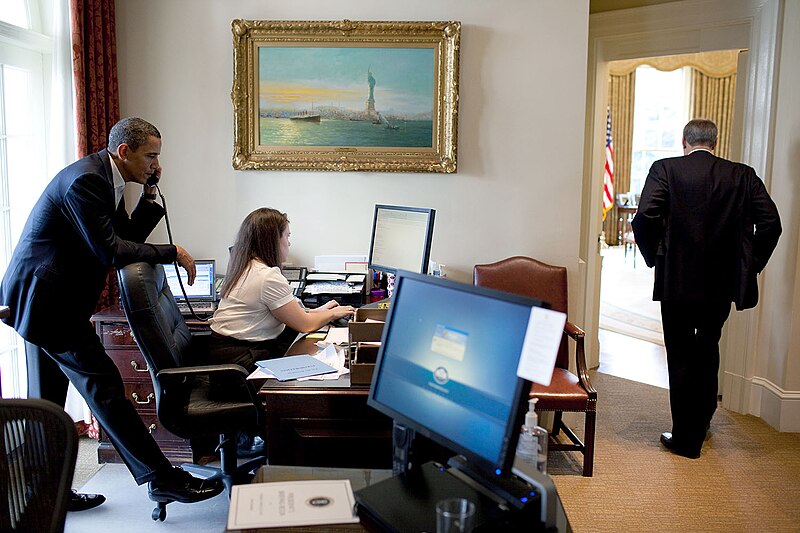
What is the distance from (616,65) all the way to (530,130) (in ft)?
22.2

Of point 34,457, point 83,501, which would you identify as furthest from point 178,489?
point 34,457

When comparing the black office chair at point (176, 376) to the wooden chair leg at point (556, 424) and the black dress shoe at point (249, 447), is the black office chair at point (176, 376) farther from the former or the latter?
the wooden chair leg at point (556, 424)

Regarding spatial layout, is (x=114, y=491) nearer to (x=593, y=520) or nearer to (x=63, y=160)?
(x=63, y=160)

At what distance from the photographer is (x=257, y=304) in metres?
3.14

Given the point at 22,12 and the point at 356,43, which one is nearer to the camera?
the point at 22,12

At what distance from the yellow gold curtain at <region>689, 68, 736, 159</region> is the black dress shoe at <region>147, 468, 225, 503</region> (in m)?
10.5

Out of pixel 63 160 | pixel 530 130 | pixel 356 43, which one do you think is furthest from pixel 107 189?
pixel 530 130

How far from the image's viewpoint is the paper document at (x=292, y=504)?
156 cm

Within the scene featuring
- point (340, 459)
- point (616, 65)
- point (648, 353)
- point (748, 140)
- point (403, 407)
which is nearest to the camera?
point (403, 407)

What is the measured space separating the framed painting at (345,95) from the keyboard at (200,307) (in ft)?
2.61

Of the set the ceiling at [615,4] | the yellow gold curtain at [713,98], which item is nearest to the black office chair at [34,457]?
the ceiling at [615,4]

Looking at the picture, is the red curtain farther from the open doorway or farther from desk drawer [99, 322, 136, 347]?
the open doorway

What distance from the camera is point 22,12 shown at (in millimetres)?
3627

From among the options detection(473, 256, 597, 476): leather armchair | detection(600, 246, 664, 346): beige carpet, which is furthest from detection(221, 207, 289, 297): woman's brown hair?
detection(600, 246, 664, 346): beige carpet
